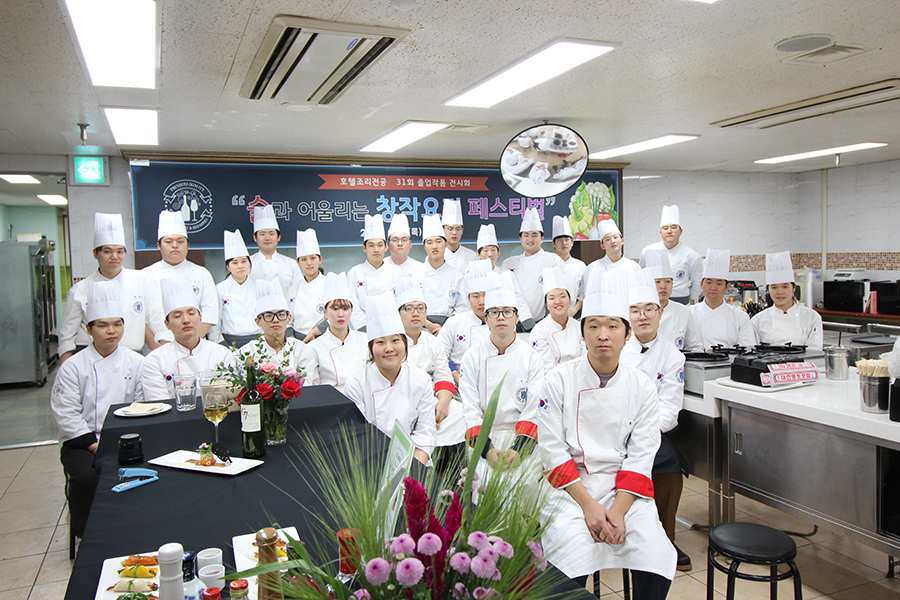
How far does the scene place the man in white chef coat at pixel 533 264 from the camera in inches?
195

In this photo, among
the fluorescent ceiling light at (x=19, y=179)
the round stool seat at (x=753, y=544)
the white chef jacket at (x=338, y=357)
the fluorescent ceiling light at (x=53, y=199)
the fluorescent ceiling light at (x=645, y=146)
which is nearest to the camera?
the round stool seat at (x=753, y=544)

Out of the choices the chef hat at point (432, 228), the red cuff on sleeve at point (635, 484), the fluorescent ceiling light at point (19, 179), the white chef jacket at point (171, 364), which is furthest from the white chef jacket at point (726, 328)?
the fluorescent ceiling light at point (19, 179)

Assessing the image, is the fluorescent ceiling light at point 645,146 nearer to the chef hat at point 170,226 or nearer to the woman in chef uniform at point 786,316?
the woman in chef uniform at point 786,316

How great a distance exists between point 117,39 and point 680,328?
132 inches

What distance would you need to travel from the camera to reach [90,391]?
2.90 m

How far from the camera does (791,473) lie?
98.7 inches

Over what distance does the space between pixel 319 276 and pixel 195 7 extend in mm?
2509

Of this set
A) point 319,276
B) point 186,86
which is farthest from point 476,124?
point 186,86

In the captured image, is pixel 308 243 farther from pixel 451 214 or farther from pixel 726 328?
pixel 726 328

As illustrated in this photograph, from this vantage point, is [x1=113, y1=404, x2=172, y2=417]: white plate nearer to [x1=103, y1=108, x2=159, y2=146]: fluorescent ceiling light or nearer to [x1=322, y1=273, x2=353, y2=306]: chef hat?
[x1=322, y1=273, x2=353, y2=306]: chef hat

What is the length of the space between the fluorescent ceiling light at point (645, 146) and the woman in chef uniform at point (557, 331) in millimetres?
2271

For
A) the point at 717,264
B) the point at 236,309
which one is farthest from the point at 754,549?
the point at 236,309

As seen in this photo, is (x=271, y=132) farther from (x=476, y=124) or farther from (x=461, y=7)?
(x=461, y=7)

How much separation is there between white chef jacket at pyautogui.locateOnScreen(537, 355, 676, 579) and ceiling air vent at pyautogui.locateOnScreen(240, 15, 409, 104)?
1651 millimetres
